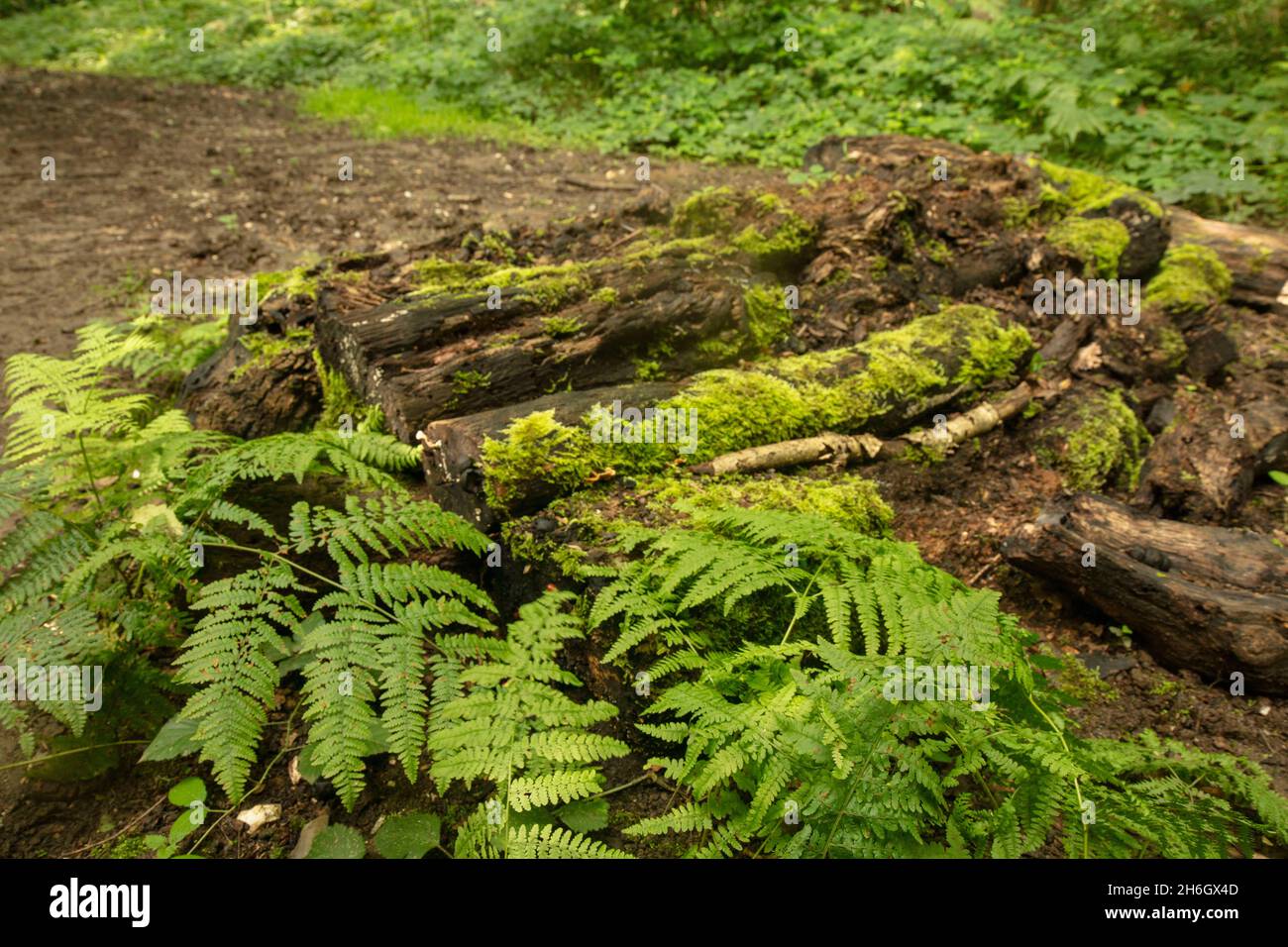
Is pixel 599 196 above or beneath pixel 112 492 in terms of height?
above

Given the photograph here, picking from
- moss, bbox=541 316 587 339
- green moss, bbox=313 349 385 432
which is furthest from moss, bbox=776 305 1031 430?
green moss, bbox=313 349 385 432

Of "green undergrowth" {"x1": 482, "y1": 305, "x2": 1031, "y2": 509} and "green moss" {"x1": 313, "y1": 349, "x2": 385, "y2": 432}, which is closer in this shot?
"green undergrowth" {"x1": 482, "y1": 305, "x2": 1031, "y2": 509}

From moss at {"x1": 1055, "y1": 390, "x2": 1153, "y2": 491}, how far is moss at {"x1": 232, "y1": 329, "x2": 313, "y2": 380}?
13.4 ft

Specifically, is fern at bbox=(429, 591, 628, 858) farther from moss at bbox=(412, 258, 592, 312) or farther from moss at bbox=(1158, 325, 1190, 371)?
moss at bbox=(1158, 325, 1190, 371)

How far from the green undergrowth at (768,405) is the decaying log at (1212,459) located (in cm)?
87

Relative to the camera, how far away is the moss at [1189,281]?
4605 millimetres

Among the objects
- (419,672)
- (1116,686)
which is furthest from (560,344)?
(1116,686)

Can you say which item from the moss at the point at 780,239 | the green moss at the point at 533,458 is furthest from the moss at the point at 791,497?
the moss at the point at 780,239

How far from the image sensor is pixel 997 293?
4.73m

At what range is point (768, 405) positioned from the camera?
11.2ft

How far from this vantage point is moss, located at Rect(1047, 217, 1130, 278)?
468 centimetres

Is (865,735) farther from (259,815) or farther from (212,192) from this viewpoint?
(212,192)
